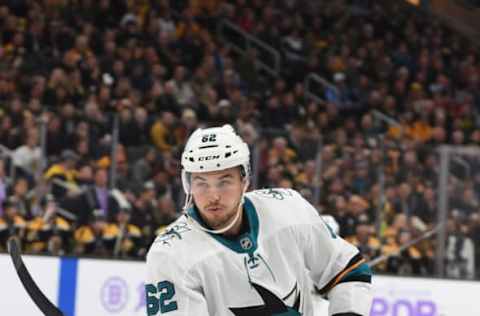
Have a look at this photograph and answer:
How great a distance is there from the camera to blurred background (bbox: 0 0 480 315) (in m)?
8.05

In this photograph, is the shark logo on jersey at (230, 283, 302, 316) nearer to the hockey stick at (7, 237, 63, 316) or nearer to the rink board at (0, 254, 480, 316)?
the hockey stick at (7, 237, 63, 316)

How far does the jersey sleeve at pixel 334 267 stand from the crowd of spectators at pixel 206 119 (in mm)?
4814

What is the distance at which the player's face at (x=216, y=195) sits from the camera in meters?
3.04

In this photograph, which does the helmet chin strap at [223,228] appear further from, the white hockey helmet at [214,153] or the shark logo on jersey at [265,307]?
the shark logo on jersey at [265,307]

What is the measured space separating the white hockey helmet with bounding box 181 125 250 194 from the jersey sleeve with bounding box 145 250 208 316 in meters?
0.21

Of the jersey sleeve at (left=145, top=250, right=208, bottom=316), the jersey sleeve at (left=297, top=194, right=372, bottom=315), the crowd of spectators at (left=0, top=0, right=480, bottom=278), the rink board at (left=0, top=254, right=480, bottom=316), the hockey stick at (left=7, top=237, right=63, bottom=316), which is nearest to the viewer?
the jersey sleeve at (left=145, top=250, right=208, bottom=316)

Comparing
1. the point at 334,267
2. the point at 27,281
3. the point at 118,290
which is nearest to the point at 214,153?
the point at 334,267

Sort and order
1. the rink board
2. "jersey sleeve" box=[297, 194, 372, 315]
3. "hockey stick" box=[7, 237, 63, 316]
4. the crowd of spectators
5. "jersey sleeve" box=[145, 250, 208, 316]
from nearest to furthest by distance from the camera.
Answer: "jersey sleeve" box=[145, 250, 208, 316], "jersey sleeve" box=[297, 194, 372, 315], "hockey stick" box=[7, 237, 63, 316], the rink board, the crowd of spectators

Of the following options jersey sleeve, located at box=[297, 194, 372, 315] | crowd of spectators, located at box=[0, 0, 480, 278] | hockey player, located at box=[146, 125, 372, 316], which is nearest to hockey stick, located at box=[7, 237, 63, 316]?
hockey player, located at box=[146, 125, 372, 316]

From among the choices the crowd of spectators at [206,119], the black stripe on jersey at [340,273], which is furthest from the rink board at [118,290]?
the black stripe on jersey at [340,273]

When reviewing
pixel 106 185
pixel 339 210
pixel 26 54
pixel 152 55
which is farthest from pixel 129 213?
pixel 152 55

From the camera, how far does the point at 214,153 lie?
9.95 feet

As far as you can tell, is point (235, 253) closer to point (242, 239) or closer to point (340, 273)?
point (242, 239)

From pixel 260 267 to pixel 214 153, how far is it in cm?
33
